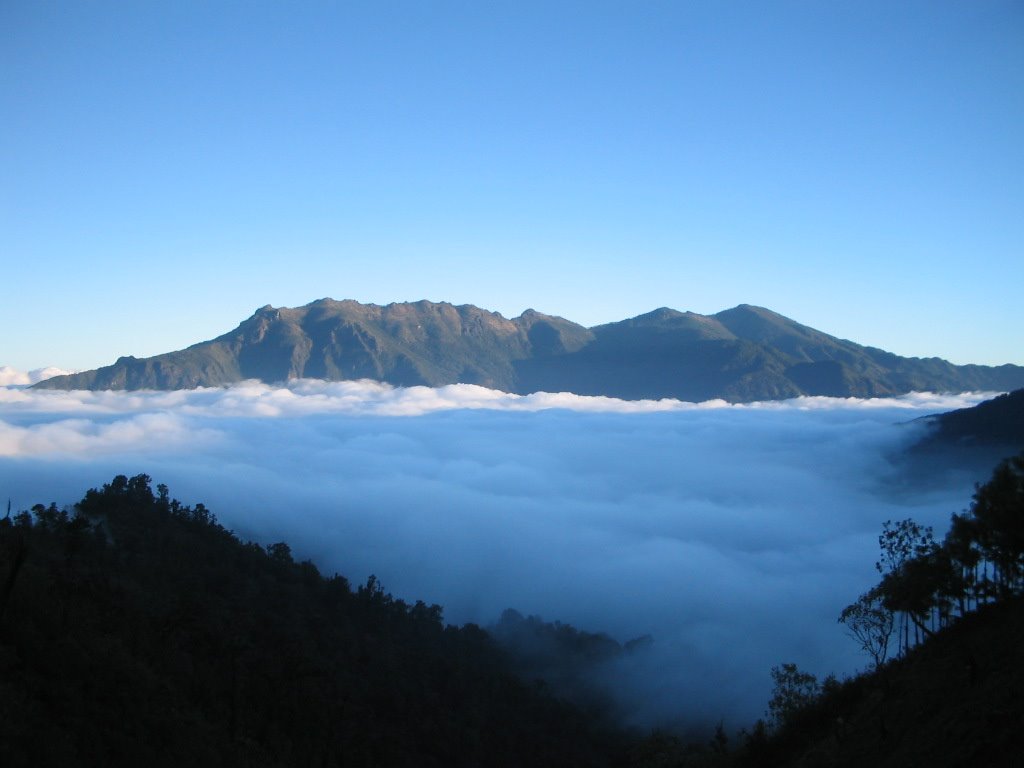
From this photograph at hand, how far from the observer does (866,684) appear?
40.1 metres

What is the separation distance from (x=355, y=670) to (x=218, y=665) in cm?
2107

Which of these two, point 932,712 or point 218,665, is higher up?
point 932,712

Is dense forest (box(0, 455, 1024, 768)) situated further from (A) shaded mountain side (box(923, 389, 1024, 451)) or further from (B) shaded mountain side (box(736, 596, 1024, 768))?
(A) shaded mountain side (box(923, 389, 1024, 451))

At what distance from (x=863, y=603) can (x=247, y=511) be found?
175062mm

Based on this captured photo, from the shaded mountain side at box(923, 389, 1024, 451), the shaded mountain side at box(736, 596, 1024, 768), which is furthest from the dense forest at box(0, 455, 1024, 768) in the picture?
the shaded mountain side at box(923, 389, 1024, 451)

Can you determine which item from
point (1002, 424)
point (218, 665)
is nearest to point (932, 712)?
point (218, 665)

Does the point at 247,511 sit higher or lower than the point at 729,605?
higher

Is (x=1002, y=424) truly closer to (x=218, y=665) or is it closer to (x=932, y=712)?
(x=932, y=712)

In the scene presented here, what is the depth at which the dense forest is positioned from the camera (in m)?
31.2

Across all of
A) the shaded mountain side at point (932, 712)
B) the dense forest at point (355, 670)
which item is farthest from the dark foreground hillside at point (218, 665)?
the shaded mountain side at point (932, 712)

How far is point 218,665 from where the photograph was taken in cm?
5897

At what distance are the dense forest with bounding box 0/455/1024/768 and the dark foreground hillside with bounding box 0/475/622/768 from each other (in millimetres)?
203

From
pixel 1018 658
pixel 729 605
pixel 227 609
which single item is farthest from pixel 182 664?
pixel 729 605

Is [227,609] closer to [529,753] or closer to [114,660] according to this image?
[529,753]
